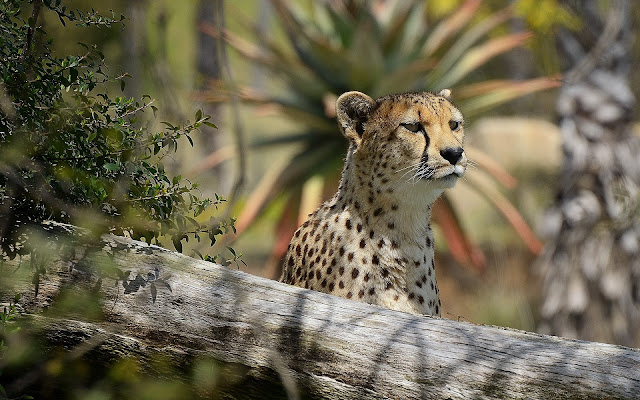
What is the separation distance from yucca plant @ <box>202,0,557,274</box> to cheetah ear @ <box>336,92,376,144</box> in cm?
421

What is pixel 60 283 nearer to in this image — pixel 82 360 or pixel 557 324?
pixel 82 360

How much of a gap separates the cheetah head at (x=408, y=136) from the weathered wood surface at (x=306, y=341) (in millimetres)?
1006

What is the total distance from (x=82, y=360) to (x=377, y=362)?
43.9 inches

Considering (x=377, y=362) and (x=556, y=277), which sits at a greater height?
(x=556, y=277)

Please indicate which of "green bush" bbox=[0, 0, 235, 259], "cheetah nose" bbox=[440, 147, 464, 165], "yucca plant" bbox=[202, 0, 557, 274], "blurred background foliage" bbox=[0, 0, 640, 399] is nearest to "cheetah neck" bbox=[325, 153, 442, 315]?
"cheetah nose" bbox=[440, 147, 464, 165]

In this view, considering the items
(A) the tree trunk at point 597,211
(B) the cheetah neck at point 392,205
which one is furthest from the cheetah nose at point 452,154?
(A) the tree trunk at point 597,211

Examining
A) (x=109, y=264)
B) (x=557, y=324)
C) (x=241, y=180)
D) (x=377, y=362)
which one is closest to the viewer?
(x=241, y=180)

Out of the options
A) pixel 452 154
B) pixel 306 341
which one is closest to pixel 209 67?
pixel 452 154

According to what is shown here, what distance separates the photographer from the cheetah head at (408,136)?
4434mm

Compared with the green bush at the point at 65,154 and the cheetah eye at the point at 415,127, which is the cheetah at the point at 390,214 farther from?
the green bush at the point at 65,154

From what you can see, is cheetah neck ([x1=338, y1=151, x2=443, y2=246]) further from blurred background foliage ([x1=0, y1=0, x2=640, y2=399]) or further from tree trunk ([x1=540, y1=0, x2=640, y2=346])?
tree trunk ([x1=540, y1=0, x2=640, y2=346])

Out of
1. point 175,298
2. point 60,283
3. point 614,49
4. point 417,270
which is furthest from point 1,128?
point 614,49

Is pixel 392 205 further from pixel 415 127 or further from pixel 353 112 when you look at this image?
pixel 353 112

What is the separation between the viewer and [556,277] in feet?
31.7
